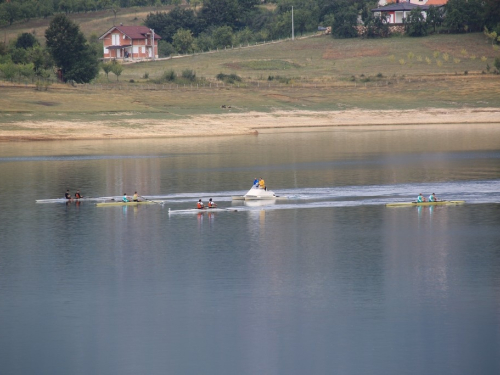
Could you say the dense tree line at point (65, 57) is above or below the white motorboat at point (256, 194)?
above

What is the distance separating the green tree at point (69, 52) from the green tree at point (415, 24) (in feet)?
256

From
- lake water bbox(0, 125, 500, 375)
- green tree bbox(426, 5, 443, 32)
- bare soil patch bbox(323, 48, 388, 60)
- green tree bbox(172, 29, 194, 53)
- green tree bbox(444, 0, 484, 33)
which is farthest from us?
green tree bbox(172, 29, 194, 53)

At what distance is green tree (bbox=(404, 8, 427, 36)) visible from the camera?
180000 mm

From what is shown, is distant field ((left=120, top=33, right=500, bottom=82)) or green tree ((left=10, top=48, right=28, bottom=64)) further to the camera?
distant field ((left=120, top=33, right=500, bottom=82))

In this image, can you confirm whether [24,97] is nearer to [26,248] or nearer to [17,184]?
[17,184]

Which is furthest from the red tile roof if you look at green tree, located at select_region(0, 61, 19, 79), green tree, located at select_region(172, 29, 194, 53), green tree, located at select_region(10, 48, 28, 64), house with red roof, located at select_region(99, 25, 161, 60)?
green tree, located at select_region(0, 61, 19, 79)

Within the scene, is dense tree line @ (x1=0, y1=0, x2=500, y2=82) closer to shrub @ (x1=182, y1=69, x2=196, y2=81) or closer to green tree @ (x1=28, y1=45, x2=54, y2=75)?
green tree @ (x1=28, y1=45, x2=54, y2=75)

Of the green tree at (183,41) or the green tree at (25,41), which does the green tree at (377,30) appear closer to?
the green tree at (183,41)

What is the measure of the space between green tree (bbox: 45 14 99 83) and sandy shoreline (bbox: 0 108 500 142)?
25598mm

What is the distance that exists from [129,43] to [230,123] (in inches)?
3132

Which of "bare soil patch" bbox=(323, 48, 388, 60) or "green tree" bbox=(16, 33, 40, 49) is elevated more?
"green tree" bbox=(16, 33, 40, 49)

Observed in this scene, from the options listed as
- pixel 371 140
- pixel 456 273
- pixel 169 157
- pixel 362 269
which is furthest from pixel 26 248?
pixel 371 140

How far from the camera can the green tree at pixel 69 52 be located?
131125 mm

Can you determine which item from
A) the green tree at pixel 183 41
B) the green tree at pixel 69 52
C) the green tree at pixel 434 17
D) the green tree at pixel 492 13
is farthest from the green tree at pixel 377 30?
the green tree at pixel 69 52
